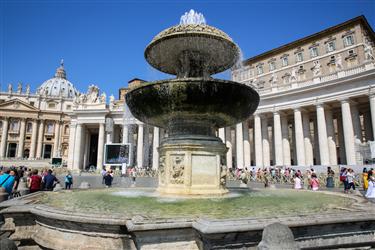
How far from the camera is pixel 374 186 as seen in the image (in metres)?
8.93

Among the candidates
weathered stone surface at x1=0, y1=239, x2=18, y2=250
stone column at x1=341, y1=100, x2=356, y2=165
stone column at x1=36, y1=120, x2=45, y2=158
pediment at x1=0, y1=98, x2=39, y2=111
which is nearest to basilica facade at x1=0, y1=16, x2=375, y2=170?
stone column at x1=341, y1=100, x2=356, y2=165

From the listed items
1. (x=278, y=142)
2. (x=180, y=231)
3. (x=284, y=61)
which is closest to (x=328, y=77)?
(x=278, y=142)

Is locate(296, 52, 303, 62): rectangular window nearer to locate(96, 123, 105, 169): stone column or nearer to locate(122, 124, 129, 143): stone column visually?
locate(122, 124, 129, 143): stone column

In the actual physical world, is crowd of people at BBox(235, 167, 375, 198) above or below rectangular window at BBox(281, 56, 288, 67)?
below

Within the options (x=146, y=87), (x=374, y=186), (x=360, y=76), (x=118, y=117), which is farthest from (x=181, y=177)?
(x=118, y=117)

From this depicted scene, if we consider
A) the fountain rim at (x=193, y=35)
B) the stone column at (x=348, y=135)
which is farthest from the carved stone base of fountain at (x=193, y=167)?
the stone column at (x=348, y=135)

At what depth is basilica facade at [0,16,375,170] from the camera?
99.6 feet

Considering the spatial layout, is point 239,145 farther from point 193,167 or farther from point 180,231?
point 180,231

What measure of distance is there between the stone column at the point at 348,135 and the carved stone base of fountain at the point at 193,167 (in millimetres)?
26852

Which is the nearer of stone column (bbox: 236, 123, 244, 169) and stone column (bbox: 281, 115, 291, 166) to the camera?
stone column (bbox: 281, 115, 291, 166)

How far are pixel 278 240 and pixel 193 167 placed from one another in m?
4.33

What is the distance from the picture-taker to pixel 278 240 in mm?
2521

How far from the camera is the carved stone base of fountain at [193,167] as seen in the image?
671 centimetres

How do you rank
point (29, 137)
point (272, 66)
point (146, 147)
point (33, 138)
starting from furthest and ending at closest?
point (29, 137) < point (33, 138) < point (272, 66) < point (146, 147)
